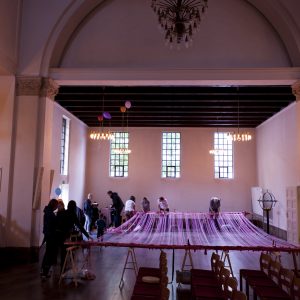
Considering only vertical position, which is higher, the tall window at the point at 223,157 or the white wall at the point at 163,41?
the white wall at the point at 163,41

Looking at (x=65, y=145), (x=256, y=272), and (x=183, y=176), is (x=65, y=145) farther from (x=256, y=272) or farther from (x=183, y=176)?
(x=256, y=272)

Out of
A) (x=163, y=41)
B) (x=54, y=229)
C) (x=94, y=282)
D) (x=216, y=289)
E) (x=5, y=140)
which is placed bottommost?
(x=94, y=282)

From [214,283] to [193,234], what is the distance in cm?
383

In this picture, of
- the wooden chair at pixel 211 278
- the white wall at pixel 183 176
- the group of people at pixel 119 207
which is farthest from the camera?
the white wall at pixel 183 176

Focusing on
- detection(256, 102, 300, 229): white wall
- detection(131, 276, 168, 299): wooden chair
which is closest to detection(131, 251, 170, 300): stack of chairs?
detection(131, 276, 168, 299): wooden chair

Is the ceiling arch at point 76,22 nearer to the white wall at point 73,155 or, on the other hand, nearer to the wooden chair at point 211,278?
the white wall at point 73,155

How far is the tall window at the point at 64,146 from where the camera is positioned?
15208 millimetres

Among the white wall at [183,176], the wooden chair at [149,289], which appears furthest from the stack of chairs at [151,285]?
the white wall at [183,176]

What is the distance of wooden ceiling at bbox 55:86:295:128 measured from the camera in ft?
38.2

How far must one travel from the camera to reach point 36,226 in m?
9.17

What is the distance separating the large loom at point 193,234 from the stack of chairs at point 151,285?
3.68ft

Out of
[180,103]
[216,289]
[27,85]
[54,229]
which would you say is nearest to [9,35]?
[27,85]

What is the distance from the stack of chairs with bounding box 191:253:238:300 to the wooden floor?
87 centimetres

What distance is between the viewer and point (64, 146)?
15523mm
